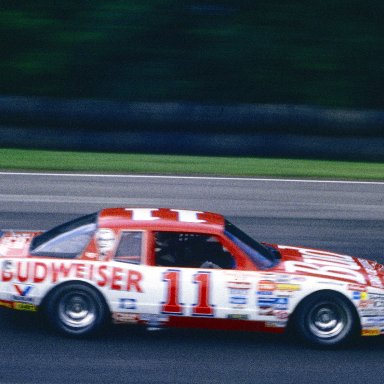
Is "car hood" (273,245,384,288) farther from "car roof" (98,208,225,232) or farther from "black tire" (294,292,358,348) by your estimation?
"car roof" (98,208,225,232)

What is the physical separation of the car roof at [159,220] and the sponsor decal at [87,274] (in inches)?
17.3

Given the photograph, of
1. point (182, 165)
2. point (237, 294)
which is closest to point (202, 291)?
point (237, 294)

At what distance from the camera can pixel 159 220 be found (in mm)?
7977

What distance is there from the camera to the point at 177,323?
25.3ft

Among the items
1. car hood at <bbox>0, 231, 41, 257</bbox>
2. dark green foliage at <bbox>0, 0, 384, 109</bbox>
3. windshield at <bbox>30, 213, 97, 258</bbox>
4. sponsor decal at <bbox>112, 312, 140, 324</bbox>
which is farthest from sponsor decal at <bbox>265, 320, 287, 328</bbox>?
dark green foliage at <bbox>0, 0, 384, 109</bbox>

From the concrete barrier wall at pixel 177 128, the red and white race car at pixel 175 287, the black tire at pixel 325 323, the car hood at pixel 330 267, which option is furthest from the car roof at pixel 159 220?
the concrete barrier wall at pixel 177 128

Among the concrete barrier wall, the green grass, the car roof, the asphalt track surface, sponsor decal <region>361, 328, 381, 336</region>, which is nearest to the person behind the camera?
the asphalt track surface

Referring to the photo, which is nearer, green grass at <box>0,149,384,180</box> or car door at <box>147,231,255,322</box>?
car door at <box>147,231,255,322</box>

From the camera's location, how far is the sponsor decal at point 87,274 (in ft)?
25.1

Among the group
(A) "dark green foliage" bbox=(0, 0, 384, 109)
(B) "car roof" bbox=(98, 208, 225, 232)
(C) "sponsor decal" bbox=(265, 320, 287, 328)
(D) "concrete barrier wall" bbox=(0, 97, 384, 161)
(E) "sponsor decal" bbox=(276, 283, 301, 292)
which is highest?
(A) "dark green foliage" bbox=(0, 0, 384, 109)

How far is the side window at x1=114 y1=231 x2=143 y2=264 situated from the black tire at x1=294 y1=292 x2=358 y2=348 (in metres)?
1.61

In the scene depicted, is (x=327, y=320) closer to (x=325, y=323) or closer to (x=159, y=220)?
(x=325, y=323)

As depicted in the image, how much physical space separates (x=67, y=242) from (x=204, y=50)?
1218 centimetres

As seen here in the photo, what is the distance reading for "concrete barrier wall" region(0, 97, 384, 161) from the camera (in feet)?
59.0
